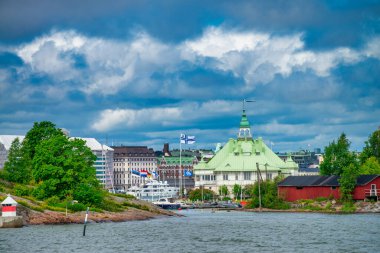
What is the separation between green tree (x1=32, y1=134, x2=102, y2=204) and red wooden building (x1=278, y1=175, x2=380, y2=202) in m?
48.7

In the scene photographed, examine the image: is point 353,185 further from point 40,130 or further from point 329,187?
point 40,130

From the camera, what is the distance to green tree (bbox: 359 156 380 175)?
16373 cm

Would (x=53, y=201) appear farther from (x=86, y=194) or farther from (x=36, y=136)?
(x=36, y=136)

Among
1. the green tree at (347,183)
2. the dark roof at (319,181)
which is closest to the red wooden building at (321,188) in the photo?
the dark roof at (319,181)

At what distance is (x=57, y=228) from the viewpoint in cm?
9494

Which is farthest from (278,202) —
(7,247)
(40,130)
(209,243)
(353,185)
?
(7,247)

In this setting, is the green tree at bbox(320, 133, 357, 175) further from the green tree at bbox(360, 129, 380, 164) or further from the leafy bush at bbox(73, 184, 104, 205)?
Answer: the leafy bush at bbox(73, 184, 104, 205)

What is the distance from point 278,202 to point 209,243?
76.1 m

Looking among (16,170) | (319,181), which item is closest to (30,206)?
(16,170)

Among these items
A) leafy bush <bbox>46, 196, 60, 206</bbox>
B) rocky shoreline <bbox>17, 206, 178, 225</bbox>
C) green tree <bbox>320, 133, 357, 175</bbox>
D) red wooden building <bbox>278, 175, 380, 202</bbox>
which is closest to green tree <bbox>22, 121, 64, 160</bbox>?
rocky shoreline <bbox>17, 206, 178, 225</bbox>

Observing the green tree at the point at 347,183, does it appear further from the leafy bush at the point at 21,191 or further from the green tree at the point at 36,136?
the leafy bush at the point at 21,191

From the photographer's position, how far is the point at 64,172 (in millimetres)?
110438

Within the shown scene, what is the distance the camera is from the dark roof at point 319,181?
143375 millimetres

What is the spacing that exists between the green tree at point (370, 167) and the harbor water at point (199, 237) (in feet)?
175
